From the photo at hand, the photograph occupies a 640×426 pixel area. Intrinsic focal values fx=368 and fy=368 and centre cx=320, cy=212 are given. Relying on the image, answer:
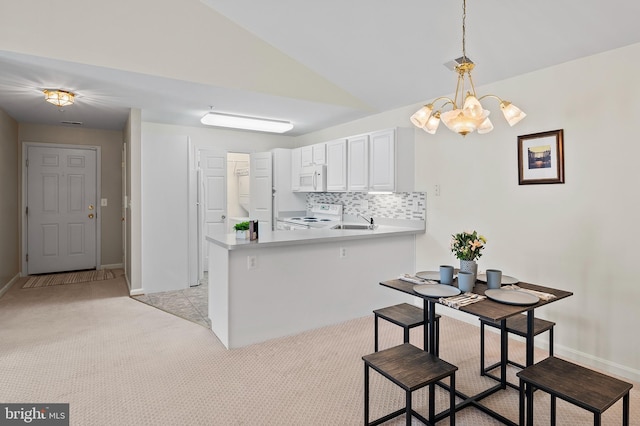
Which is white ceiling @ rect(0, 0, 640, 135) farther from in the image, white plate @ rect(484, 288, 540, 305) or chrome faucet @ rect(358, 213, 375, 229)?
white plate @ rect(484, 288, 540, 305)

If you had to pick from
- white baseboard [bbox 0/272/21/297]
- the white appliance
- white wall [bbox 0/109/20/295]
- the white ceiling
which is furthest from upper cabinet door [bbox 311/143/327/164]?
white baseboard [bbox 0/272/21/297]

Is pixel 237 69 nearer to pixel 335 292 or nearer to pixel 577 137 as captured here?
pixel 335 292

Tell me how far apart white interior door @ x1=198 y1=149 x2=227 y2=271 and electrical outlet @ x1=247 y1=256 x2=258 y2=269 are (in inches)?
109

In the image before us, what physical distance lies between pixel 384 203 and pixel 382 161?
28.3 inches

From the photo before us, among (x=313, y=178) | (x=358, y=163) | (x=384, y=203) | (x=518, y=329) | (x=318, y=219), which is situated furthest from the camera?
(x=318, y=219)

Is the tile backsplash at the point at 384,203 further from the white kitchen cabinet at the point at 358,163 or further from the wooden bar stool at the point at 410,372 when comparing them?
the wooden bar stool at the point at 410,372

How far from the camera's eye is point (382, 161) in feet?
13.7

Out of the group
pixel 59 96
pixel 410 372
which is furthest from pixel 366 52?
pixel 59 96

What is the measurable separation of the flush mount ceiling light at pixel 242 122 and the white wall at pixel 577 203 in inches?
99.0

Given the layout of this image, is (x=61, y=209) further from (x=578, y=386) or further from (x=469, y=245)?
(x=578, y=386)

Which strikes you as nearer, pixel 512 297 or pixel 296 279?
pixel 512 297

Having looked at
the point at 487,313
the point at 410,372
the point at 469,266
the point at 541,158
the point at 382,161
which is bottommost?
the point at 410,372

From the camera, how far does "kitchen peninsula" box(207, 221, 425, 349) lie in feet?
10.2

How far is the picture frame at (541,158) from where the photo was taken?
9.56ft
